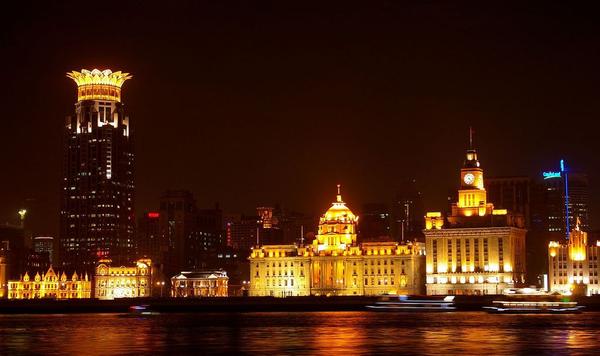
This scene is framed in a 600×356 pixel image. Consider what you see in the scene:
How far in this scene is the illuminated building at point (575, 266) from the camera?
627ft

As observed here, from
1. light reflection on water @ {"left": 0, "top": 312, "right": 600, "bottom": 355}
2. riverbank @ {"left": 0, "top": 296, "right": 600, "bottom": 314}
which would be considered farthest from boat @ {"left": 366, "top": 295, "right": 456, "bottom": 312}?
light reflection on water @ {"left": 0, "top": 312, "right": 600, "bottom": 355}

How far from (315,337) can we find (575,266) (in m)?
108

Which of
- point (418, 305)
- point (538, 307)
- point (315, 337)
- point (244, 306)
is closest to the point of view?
point (315, 337)

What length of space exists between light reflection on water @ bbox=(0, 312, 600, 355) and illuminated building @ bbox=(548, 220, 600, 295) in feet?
223

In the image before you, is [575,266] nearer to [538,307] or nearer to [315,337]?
[538,307]

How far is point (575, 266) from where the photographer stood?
193 meters

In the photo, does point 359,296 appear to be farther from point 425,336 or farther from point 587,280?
point 425,336

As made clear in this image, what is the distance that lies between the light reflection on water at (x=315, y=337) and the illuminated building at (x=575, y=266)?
2680 inches

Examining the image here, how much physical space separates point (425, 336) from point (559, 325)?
23347mm

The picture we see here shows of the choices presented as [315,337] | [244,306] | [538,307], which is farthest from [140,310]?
[315,337]

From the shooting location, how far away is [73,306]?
650 ft

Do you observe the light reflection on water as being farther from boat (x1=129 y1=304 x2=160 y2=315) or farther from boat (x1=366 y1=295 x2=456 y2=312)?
boat (x1=129 y1=304 x2=160 y2=315)

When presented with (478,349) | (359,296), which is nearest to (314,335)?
(478,349)

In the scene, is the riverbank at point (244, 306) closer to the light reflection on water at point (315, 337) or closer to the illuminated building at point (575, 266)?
the illuminated building at point (575, 266)
